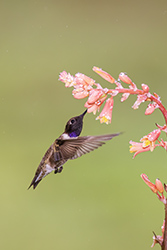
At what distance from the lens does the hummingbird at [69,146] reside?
0.80 metres

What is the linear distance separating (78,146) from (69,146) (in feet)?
0.09

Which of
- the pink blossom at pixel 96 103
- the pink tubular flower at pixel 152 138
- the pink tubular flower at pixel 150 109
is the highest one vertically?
the pink blossom at pixel 96 103

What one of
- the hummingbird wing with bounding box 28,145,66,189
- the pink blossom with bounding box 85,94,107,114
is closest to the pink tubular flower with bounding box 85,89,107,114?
the pink blossom with bounding box 85,94,107,114

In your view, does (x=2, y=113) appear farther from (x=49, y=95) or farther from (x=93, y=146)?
(x=93, y=146)

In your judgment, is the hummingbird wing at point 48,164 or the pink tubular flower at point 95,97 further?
the hummingbird wing at point 48,164

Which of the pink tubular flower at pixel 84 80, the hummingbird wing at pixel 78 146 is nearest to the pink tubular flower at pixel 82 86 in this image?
the pink tubular flower at pixel 84 80

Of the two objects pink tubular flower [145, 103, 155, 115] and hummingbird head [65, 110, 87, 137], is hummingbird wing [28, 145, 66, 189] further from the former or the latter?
pink tubular flower [145, 103, 155, 115]

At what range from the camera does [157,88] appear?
3188 mm

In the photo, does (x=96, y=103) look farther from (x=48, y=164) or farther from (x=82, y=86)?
(x=48, y=164)

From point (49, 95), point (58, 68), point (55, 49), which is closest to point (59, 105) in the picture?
point (49, 95)

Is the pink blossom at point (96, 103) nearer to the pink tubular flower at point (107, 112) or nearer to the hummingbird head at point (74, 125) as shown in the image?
the pink tubular flower at point (107, 112)

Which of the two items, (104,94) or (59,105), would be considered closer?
(104,94)

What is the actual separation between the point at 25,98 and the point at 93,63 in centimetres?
68

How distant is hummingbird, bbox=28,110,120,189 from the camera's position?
31.7 inches
